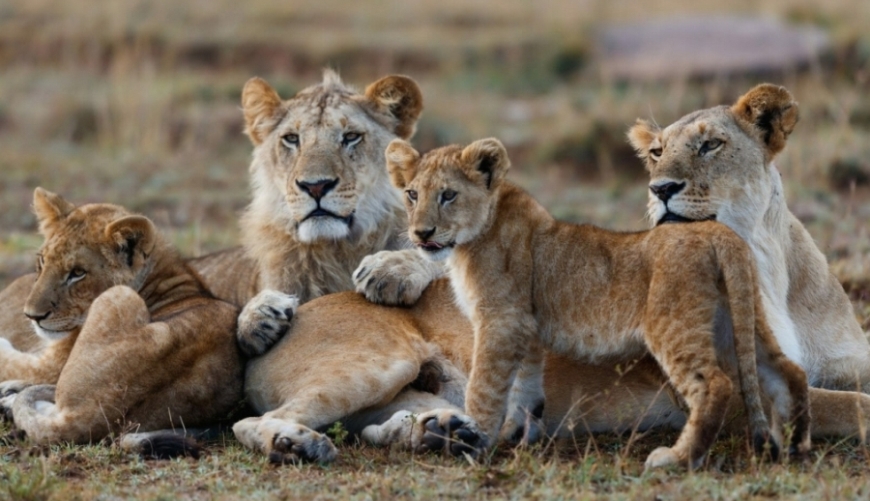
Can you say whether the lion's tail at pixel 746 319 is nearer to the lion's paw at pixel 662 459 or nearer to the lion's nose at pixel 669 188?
the lion's paw at pixel 662 459

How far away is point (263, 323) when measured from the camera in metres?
5.18

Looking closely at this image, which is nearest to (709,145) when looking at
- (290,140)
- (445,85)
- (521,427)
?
(521,427)

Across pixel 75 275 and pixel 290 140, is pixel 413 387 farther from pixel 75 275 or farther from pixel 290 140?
pixel 290 140

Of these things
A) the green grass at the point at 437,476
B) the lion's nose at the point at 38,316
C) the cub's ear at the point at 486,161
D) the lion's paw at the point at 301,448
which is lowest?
the green grass at the point at 437,476

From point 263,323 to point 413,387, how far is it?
640 millimetres

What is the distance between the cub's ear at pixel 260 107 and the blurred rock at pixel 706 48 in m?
9.38

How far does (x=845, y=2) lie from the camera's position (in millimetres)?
19703

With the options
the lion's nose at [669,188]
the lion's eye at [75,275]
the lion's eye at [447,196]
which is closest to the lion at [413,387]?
the lion's nose at [669,188]

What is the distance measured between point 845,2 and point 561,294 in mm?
16605

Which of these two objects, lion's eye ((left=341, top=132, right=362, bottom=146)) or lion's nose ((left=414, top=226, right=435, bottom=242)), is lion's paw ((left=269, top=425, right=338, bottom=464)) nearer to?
lion's nose ((left=414, top=226, right=435, bottom=242))

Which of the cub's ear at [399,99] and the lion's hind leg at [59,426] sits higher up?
the cub's ear at [399,99]

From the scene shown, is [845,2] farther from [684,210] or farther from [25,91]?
[684,210]

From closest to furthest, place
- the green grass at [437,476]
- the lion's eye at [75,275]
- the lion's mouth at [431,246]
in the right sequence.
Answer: the green grass at [437,476] → the lion's mouth at [431,246] → the lion's eye at [75,275]

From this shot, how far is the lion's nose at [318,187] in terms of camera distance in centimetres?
580
